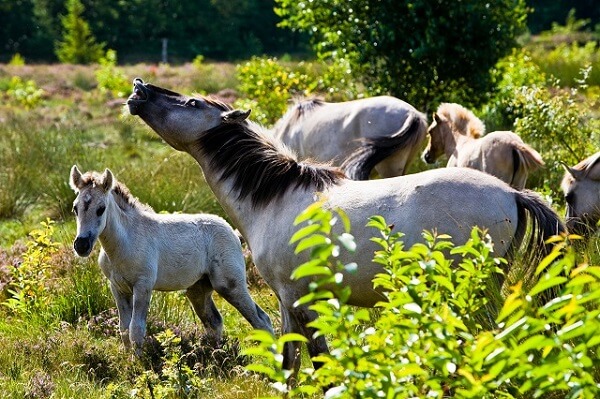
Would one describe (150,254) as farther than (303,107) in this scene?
No

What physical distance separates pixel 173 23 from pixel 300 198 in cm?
5238

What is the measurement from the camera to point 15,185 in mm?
12242

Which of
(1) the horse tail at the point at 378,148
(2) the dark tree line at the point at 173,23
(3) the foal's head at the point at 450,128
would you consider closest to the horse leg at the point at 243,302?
(1) the horse tail at the point at 378,148

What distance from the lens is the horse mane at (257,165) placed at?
5.80 m

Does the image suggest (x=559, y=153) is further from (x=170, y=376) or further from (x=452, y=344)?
(x=452, y=344)

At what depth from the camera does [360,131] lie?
33.7ft

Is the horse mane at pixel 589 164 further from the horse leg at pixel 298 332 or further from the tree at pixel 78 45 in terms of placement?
the tree at pixel 78 45

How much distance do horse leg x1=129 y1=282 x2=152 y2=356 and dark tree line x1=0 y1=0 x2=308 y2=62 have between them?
47.7m

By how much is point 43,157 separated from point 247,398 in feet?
26.7

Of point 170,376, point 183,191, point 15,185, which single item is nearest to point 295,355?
point 170,376

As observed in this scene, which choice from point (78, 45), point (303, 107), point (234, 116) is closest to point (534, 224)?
point (234, 116)

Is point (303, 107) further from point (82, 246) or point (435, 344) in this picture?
point (435, 344)

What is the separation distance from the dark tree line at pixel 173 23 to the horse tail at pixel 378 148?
45.6 meters

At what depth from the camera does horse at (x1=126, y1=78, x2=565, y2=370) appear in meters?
5.17
